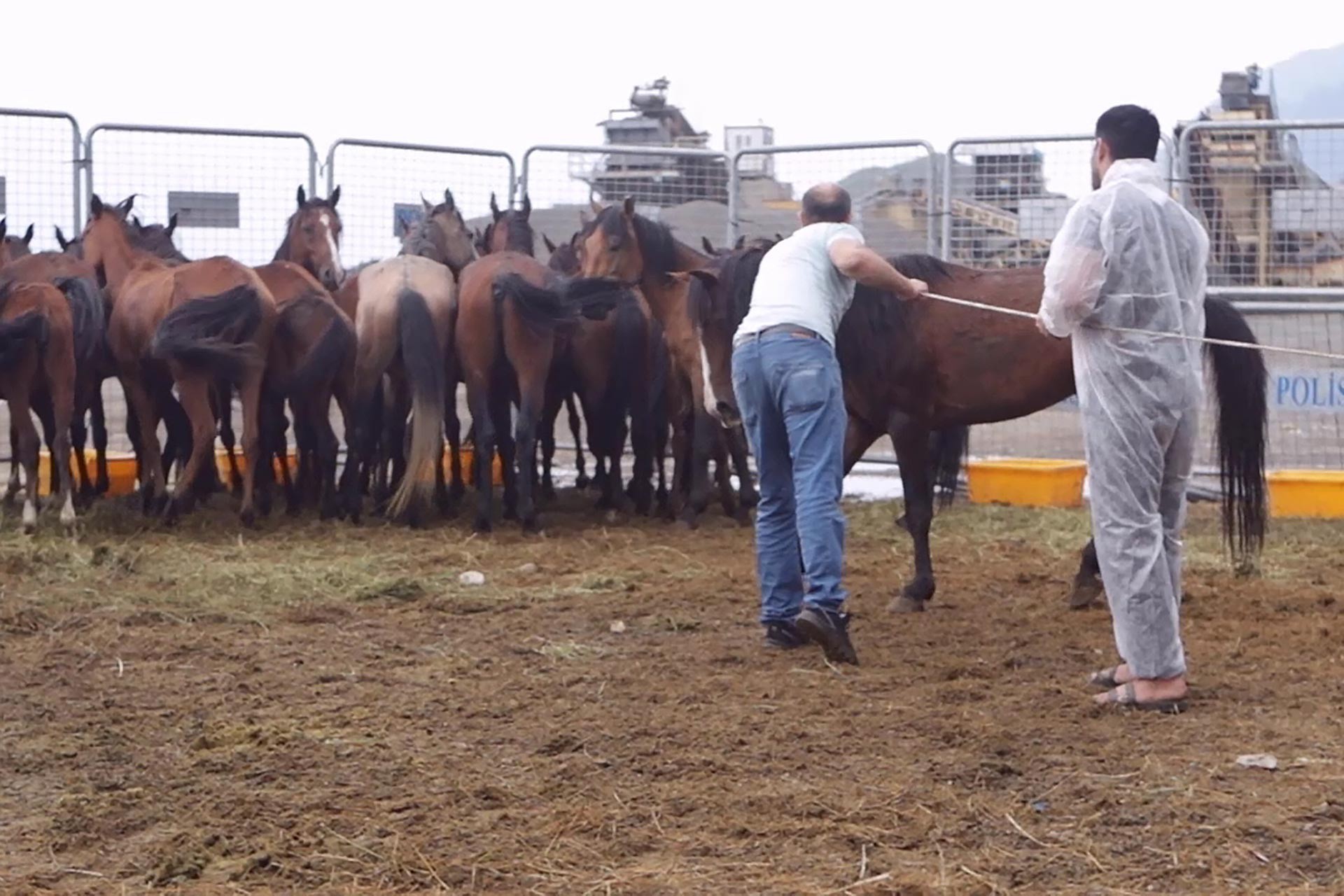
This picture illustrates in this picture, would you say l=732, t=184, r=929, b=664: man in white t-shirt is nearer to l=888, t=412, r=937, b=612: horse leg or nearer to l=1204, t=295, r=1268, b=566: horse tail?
l=888, t=412, r=937, b=612: horse leg

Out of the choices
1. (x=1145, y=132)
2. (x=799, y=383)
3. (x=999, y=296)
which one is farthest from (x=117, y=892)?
(x=999, y=296)

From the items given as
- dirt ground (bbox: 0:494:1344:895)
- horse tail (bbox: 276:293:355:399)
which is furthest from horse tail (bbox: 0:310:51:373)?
dirt ground (bbox: 0:494:1344:895)

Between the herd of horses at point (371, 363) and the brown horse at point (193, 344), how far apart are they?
0.05 ft

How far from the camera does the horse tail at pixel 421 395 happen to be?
10172 millimetres

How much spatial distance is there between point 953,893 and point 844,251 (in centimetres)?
311

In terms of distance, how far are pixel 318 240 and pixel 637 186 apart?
2.86 m

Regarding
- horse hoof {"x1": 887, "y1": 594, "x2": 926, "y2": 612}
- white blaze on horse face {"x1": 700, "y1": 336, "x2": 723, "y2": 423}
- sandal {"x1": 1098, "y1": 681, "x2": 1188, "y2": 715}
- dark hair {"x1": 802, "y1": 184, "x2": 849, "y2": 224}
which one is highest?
dark hair {"x1": 802, "y1": 184, "x2": 849, "y2": 224}

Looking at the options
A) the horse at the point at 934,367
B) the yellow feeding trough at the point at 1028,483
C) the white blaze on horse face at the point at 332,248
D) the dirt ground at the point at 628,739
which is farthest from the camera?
the white blaze on horse face at the point at 332,248

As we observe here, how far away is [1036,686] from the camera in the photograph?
587cm

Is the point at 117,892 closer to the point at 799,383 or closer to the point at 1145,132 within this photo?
the point at 799,383

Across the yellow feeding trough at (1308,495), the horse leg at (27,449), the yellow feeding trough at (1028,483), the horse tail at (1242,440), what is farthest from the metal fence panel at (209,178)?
the horse tail at (1242,440)

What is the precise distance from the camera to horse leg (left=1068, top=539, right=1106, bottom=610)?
743 cm

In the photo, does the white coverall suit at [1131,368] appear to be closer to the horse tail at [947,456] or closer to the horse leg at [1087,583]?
the horse leg at [1087,583]

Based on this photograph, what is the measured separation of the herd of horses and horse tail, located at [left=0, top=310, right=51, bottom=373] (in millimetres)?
11
